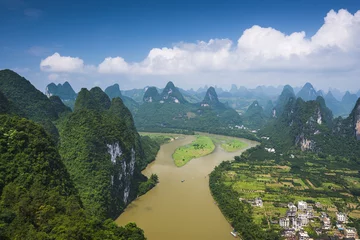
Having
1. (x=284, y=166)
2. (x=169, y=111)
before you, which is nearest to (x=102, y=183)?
(x=284, y=166)

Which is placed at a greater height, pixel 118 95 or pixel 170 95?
pixel 170 95

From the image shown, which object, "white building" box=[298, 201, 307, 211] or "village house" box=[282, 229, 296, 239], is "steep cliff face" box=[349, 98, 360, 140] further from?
"village house" box=[282, 229, 296, 239]

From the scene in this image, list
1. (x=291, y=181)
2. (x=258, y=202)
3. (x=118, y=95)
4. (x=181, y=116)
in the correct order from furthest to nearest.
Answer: (x=118, y=95)
(x=181, y=116)
(x=291, y=181)
(x=258, y=202)

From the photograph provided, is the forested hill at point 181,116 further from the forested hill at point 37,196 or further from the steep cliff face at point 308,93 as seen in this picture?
the steep cliff face at point 308,93

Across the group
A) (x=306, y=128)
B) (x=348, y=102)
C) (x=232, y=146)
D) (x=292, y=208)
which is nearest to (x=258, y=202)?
(x=292, y=208)

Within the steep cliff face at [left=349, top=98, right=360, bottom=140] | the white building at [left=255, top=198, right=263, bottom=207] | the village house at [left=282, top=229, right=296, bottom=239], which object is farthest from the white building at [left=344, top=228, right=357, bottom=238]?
the steep cliff face at [left=349, top=98, right=360, bottom=140]

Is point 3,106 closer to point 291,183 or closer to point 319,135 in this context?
point 291,183
